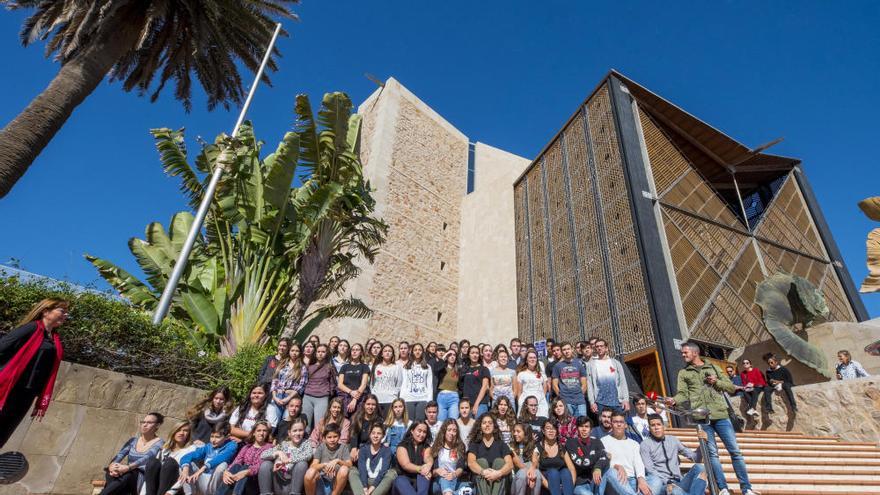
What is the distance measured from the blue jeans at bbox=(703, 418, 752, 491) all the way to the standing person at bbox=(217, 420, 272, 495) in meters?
4.45

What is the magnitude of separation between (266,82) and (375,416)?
9.61 m

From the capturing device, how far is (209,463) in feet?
15.2

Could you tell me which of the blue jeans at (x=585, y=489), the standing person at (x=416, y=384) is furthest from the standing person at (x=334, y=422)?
the blue jeans at (x=585, y=489)

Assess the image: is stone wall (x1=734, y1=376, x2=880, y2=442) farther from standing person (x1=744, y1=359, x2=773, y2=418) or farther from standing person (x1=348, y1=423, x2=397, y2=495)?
standing person (x1=348, y1=423, x2=397, y2=495)

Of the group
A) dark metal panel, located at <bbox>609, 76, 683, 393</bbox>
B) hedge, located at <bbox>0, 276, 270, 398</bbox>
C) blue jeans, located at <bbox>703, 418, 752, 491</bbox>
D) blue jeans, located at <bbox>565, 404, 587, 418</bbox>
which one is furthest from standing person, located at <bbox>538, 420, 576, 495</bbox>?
dark metal panel, located at <bbox>609, 76, 683, 393</bbox>

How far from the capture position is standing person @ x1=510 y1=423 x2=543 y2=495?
15.1 ft

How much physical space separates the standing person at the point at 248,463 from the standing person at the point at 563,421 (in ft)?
10.6

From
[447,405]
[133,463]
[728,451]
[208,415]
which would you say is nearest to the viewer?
[133,463]

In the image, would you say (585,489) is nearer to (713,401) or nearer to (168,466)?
(713,401)

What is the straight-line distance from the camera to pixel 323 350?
240 inches

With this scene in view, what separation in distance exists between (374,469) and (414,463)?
0.43 meters

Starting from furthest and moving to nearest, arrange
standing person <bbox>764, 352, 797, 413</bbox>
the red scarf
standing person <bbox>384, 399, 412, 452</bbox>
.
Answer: standing person <bbox>764, 352, 797, 413</bbox>, standing person <bbox>384, 399, 412, 452</bbox>, the red scarf

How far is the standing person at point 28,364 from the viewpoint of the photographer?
3.21 metres

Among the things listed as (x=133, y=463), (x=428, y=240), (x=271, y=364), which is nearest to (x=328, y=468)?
(x=133, y=463)
